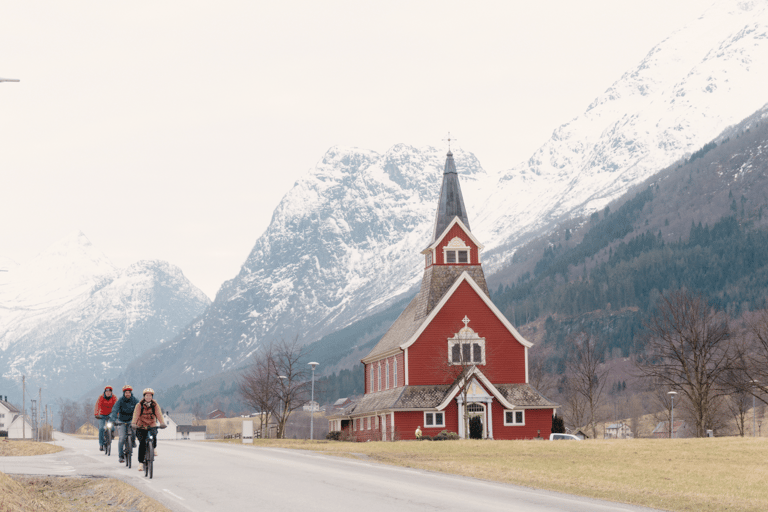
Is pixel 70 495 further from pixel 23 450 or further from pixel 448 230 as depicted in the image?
pixel 448 230

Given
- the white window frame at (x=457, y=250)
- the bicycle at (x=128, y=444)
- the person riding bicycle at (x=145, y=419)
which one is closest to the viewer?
the person riding bicycle at (x=145, y=419)

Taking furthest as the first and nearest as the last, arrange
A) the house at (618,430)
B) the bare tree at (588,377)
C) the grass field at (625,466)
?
the house at (618,430), the bare tree at (588,377), the grass field at (625,466)

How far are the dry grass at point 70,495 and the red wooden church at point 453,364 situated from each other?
42.4m

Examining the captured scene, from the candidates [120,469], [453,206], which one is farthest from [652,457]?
[453,206]

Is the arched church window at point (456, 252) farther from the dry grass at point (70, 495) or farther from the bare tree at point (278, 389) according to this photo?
the dry grass at point (70, 495)

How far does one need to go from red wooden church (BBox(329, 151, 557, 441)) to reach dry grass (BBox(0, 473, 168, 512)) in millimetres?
42372

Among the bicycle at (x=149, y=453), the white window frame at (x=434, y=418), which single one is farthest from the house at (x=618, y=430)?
the bicycle at (x=149, y=453)

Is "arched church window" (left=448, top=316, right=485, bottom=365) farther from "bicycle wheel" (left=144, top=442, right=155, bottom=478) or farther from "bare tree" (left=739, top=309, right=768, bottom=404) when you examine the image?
"bicycle wheel" (left=144, top=442, right=155, bottom=478)

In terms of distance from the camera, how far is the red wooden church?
69750 mm

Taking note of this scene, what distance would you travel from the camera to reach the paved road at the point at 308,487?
67.7 feet

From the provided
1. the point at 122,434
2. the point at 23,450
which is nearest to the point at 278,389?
the point at 23,450

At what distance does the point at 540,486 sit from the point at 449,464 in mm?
8076

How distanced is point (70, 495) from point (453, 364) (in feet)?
165

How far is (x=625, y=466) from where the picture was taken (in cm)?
3525
